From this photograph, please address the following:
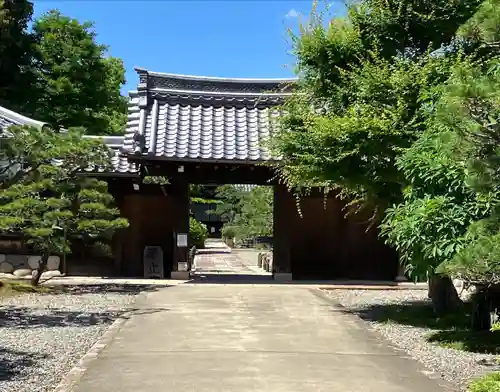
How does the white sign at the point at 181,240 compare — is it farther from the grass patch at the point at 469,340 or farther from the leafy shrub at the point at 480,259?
the leafy shrub at the point at 480,259

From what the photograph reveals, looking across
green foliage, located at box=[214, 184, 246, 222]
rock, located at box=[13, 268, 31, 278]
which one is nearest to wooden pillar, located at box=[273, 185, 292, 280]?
rock, located at box=[13, 268, 31, 278]

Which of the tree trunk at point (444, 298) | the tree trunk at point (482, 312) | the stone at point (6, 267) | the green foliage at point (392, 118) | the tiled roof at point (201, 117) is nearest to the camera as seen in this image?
the green foliage at point (392, 118)

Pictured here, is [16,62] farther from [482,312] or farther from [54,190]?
[482,312]

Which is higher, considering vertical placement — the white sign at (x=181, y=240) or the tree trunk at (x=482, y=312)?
the white sign at (x=181, y=240)

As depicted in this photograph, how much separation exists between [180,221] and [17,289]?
4.65m

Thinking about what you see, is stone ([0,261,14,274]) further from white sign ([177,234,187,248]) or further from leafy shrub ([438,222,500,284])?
leafy shrub ([438,222,500,284])

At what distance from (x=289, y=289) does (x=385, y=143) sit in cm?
611

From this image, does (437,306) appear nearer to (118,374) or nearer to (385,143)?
(385,143)

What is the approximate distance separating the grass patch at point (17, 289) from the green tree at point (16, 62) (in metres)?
13.9

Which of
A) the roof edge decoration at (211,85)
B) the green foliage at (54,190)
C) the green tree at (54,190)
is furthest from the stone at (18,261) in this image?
the roof edge decoration at (211,85)

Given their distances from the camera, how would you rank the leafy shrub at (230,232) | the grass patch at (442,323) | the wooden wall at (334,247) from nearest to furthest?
the grass patch at (442,323)
the wooden wall at (334,247)
the leafy shrub at (230,232)

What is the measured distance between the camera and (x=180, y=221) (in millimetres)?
16594

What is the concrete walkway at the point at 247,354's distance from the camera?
6.04 metres

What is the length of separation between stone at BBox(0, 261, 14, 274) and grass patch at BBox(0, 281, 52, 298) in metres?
2.48
